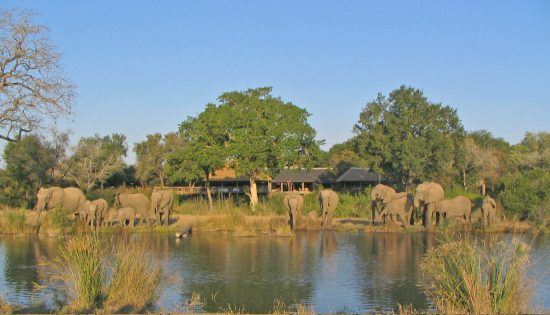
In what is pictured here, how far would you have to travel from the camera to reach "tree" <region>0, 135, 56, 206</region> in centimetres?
4228

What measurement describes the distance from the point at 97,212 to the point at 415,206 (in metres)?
14.6

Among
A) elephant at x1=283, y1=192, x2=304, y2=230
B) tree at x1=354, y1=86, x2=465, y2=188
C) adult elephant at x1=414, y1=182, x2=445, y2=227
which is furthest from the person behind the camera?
tree at x1=354, y1=86, x2=465, y2=188

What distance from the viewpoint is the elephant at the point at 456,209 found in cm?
3059

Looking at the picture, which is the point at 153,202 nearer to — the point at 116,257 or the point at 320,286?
the point at 320,286

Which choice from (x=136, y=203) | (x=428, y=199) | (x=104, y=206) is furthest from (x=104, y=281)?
(x=136, y=203)

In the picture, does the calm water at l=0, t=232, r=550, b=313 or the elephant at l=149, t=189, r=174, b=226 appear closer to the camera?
the calm water at l=0, t=232, r=550, b=313

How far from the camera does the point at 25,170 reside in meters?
44.2

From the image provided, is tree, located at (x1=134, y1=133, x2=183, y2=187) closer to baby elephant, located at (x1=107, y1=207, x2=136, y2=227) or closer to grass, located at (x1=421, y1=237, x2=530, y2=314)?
baby elephant, located at (x1=107, y1=207, x2=136, y2=227)

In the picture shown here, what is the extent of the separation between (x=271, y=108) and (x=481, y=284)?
34.9m

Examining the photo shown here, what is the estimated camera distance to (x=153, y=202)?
3266 cm

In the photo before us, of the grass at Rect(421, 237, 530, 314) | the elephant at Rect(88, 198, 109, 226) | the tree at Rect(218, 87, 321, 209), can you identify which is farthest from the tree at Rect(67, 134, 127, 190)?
the grass at Rect(421, 237, 530, 314)

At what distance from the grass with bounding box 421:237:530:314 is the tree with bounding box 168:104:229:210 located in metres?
31.8

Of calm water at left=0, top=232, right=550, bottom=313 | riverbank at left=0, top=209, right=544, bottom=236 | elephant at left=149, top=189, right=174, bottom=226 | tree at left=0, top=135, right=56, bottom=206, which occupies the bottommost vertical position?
calm water at left=0, top=232, right=550, bottom=313

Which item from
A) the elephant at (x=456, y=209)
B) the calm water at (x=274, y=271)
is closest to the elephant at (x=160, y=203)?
the calm water at (x=274, y=271)
